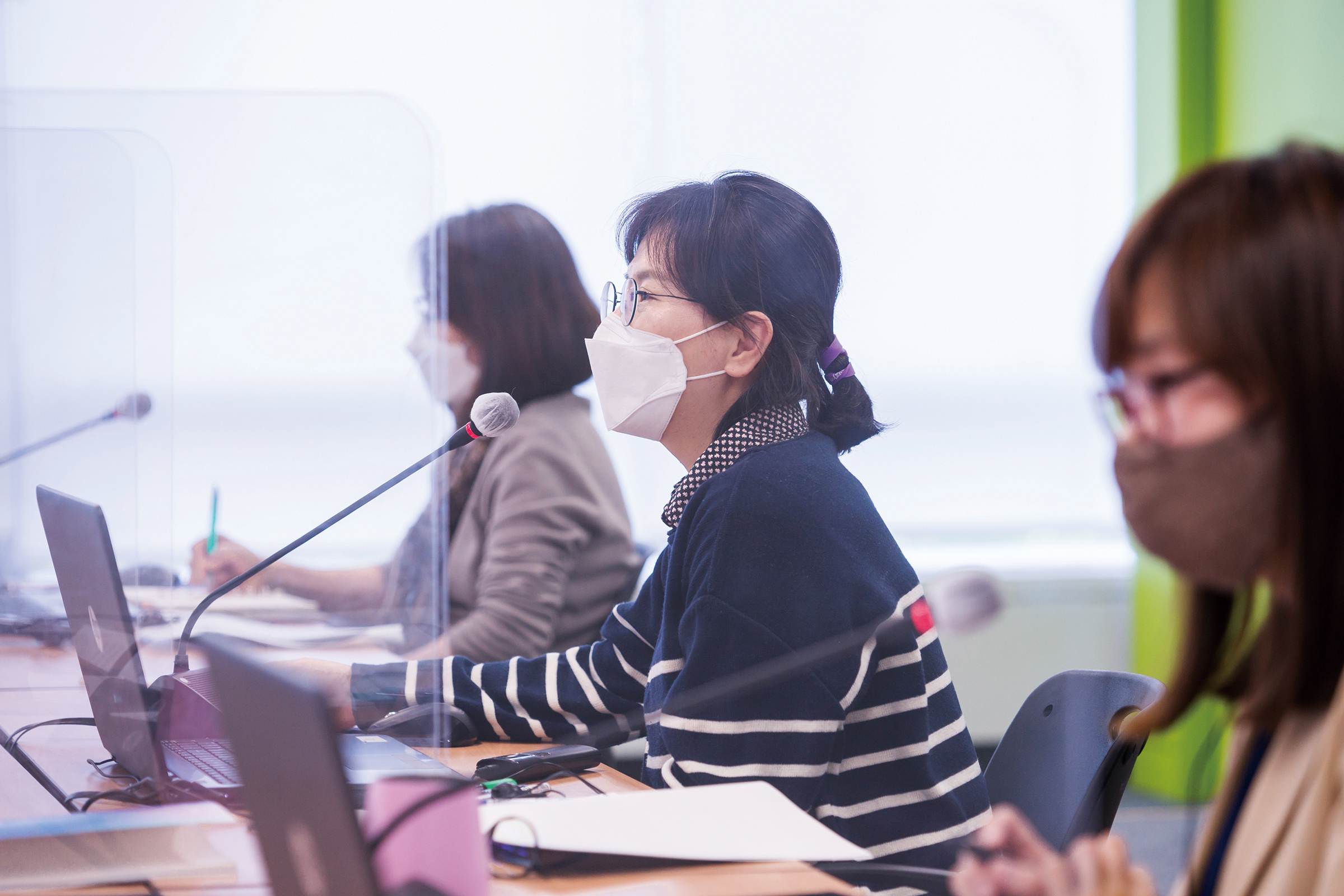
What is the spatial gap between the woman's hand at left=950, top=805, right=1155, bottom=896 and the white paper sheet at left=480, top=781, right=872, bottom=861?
0.16 m

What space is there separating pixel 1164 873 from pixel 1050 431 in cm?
124

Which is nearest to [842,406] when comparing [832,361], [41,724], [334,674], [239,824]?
[832,361]

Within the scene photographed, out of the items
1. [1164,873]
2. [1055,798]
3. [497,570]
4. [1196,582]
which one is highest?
[1196,582]

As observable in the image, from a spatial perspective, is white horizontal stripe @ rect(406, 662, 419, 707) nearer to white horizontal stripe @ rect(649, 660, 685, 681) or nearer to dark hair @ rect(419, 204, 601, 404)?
white horizontal stripe @ rect(649, 660, 685, 681)

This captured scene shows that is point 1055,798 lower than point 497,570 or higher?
lower

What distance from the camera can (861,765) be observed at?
1.20 metres

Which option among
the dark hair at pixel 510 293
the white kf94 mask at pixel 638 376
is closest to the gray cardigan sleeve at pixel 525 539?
the dark hair at pixel 510 293

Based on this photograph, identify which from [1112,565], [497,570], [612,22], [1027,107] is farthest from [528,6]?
[1112,565]

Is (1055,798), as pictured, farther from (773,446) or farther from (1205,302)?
(1205,302)

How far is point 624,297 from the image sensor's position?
1.51 metres

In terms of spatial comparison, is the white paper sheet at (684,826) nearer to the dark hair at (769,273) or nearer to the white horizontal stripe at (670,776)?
the white horizontal stripe at (670,776)

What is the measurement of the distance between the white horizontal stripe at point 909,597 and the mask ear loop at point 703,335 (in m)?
0.38

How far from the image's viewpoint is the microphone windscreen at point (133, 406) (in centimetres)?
171

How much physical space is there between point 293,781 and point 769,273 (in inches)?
37.6
